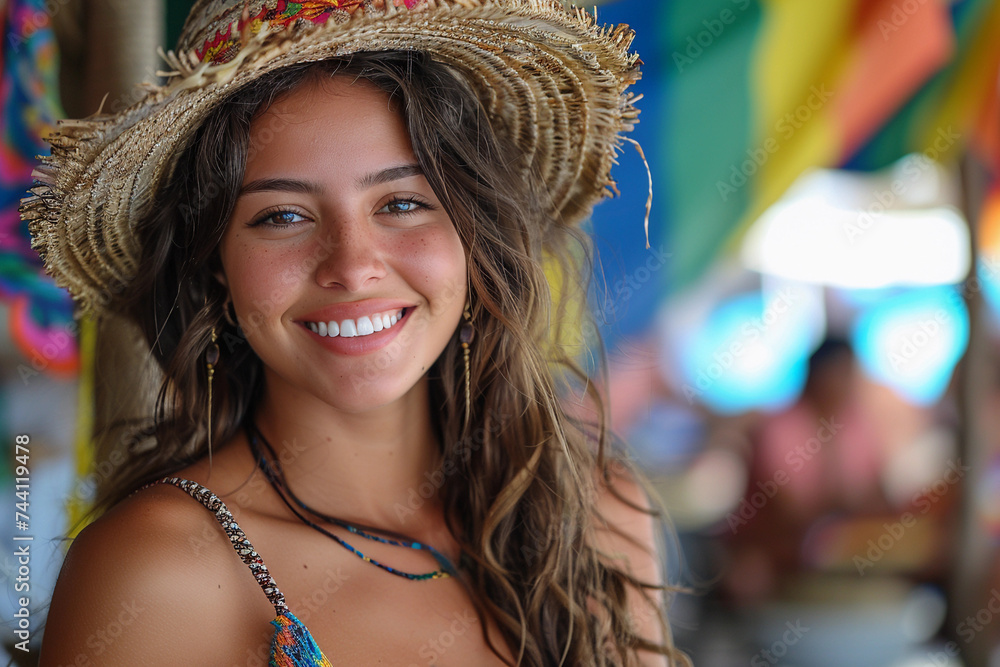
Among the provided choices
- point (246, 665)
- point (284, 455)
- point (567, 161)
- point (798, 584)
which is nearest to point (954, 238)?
point (798, 584)

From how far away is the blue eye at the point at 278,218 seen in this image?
130 centimetres

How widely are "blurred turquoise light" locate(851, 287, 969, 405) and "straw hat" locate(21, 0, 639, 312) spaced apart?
174cm

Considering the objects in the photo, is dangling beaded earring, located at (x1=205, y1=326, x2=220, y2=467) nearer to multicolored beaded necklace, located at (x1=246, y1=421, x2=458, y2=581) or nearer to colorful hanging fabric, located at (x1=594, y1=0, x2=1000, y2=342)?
multicolored beaded necklace, located at (x1=246, y1=421, x2=458, y2=581)

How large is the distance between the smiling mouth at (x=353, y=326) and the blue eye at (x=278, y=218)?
174 mm

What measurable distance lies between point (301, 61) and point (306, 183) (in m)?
0.19

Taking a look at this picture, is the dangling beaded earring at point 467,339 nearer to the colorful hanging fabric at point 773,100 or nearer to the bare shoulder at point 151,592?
the bare shoulder at point 151,592

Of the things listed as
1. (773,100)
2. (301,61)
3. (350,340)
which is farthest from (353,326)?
(773,100)

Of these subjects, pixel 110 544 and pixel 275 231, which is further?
pixel 275 231

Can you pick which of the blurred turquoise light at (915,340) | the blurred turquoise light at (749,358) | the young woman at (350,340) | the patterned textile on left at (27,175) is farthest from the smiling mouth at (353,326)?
the blurred turquoise light at (915,340)

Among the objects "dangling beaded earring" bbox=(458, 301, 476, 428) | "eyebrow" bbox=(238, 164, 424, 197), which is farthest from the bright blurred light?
"eyebrow" bbox=(238, 164, 424, 197)

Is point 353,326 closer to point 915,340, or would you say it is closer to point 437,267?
point 437,267

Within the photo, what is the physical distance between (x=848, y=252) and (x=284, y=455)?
227 cm

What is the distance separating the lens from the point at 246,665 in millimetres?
1178

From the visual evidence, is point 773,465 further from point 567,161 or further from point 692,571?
point 567,161
